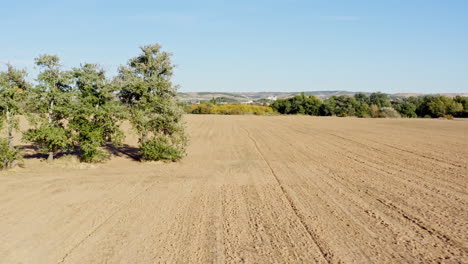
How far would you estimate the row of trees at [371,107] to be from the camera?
293 ft

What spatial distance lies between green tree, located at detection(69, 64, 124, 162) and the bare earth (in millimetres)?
1360

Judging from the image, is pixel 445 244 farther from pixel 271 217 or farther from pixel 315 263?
pixel 271 217

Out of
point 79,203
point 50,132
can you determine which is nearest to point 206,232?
point 79,203

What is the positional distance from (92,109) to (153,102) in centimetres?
323

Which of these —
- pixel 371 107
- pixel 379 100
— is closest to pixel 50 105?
pixel 371 107

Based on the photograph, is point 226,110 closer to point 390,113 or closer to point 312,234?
point 390,113

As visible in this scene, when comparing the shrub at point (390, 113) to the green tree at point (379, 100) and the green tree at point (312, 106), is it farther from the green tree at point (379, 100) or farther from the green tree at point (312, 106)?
the green tree at point (379, 100)

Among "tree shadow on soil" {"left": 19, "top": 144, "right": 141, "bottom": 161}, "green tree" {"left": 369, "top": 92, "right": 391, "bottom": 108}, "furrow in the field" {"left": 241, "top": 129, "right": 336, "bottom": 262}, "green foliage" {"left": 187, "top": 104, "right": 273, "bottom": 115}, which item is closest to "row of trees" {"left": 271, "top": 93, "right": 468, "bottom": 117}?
"green tree" {"left": 369, "top": 92, "right": 391, "bottom": 108}

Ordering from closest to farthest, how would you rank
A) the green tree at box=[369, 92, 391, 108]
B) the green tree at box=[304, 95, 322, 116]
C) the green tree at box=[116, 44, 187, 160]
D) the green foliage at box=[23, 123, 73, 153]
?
the green foliage at box=[23, 123, 73, 153] < the green tree at box=[116, 44, 187, 160] < the green tree at box=[304, 95, 322, 116] < the green tree at box=[369, 92, 391, 108]

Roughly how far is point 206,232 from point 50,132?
11940 millimetres

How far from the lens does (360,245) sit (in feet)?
27.4

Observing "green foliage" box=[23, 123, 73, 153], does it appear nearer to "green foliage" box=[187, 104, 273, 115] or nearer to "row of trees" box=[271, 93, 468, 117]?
"row of trees" box=[271, 93, 468, 117]

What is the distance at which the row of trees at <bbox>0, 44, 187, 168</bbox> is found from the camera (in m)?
16.8

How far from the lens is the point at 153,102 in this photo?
65.1 ft
